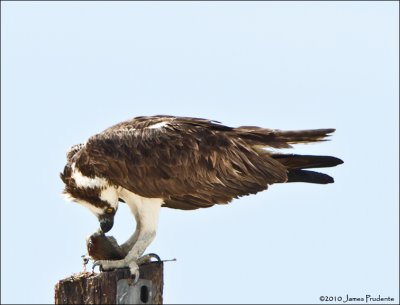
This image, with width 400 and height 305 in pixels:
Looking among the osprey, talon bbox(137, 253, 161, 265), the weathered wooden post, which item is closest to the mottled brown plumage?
the osprey

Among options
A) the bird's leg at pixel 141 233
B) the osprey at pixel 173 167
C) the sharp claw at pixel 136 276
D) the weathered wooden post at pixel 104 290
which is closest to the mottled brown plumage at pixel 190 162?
the osprey at pixel 173 167

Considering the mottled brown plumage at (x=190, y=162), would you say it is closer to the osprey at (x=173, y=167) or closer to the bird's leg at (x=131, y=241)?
the osprey at (x=173, y=167)

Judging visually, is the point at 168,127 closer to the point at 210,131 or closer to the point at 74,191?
the point at 210,131

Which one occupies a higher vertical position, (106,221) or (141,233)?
(106,221)

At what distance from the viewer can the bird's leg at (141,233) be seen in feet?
27.3

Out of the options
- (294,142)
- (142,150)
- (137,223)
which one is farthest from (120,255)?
(294,142)

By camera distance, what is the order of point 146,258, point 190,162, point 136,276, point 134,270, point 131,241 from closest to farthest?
point 136,276, point 134,270, point 146,258, point 131,241, point 190,162

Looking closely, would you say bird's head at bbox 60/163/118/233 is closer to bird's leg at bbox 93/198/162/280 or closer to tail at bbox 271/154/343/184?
bird's leg at bbox 93/198/162/280

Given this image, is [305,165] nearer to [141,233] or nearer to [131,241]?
[141,233]

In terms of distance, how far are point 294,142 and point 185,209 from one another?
1237mm

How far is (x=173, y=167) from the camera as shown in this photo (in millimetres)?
8961

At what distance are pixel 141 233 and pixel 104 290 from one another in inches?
47.9

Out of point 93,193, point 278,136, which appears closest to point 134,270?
point 93,193

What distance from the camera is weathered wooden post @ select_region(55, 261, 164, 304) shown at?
7.57 m
